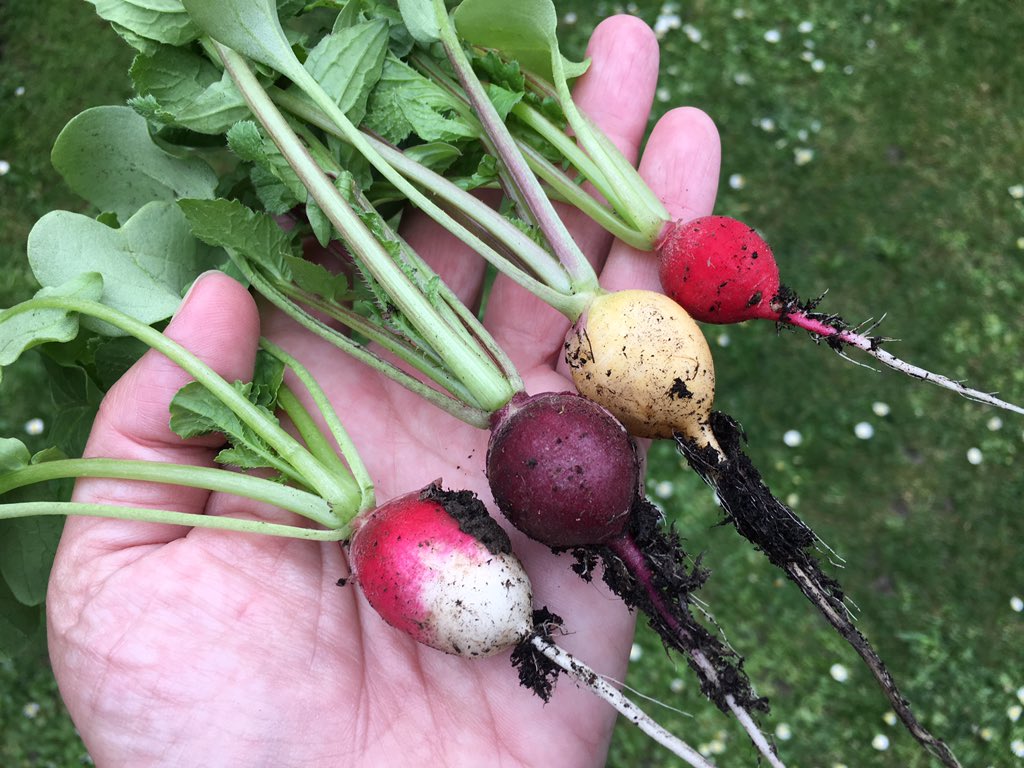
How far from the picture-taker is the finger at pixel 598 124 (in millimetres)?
2887

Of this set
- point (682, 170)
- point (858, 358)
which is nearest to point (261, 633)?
point (682, 170)

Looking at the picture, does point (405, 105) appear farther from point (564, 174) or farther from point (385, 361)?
point (385, 361)

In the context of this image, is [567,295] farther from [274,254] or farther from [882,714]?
[882,714]

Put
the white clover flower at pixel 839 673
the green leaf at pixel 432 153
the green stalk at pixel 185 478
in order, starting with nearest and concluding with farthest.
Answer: the green stalk at pixel 185 478, the green leaf at pixel 432 153, the white clover flower at pixel 839 673

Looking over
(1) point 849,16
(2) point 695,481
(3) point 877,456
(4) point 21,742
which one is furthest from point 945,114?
(4) point 21,742

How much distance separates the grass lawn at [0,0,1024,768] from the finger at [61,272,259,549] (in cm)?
181

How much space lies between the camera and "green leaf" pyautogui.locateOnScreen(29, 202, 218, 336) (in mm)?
2428

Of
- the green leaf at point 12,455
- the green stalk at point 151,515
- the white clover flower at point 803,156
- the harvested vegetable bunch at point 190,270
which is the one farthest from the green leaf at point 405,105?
the white clover flower at point 803,156

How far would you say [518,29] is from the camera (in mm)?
2697

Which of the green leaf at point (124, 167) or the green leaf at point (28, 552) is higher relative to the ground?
the green leaf at point (124, 167)

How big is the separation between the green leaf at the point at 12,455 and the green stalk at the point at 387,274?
1025mm

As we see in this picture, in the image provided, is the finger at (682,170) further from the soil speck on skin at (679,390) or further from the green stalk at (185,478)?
the green stalk at (185,478)

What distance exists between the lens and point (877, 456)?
3.82 metres

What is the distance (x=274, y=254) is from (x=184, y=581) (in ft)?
3.15
